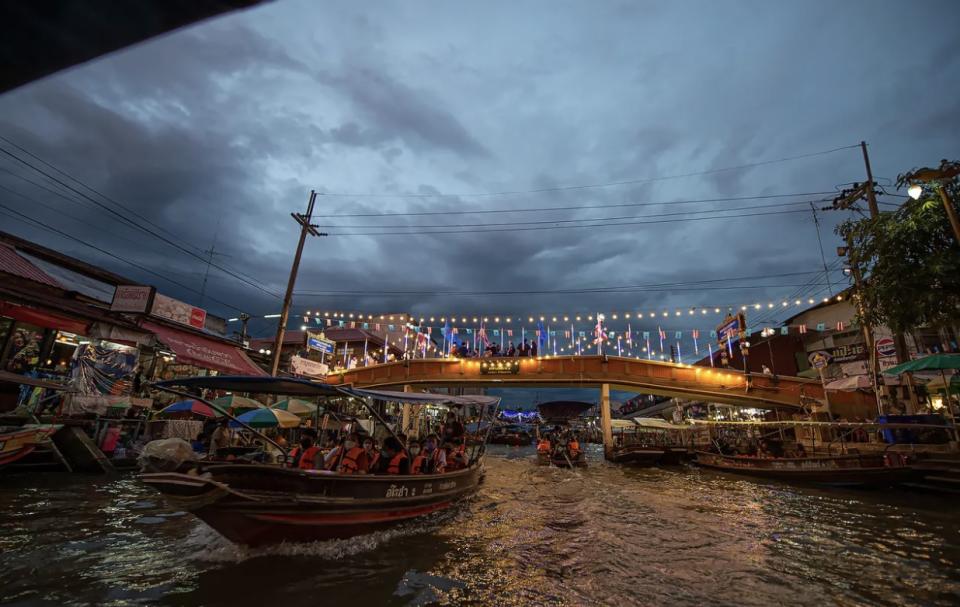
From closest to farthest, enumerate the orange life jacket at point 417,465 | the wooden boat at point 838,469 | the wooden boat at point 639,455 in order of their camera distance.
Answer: the orange life jacket at point 417,465
the wooden boat at point 838,469
the wooden boat at point 639,455

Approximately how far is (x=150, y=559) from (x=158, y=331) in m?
14.3

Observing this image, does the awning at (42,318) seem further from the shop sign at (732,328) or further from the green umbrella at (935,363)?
the shop sign at (732,328)

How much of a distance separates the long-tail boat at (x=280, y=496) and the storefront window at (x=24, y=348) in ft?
38.9

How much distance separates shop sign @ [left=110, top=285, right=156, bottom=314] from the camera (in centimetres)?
1599

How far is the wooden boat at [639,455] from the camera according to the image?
2516 centimetres

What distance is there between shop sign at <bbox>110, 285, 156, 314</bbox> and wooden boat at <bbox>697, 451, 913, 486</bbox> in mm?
25534

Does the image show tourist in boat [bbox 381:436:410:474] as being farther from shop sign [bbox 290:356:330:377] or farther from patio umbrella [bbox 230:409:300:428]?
shop sign [bbox 290:356:330:377]

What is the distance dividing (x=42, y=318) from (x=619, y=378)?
2742 cm

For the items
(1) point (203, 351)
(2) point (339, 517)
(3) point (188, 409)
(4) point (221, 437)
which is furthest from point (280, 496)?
(1) point (203, 351)

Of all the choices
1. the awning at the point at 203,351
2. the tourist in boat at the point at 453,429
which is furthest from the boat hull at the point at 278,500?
the awning at the point at 203,351

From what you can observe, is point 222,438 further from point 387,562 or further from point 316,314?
point 316,314

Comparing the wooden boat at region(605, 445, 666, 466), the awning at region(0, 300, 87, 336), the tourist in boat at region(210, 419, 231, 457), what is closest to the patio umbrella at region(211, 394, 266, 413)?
the tourist in boat at region(210, 419, 231, 457)

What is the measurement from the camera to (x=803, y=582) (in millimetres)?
6457

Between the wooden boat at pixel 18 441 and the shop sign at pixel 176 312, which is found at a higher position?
the shop sign at pixel 176 312
